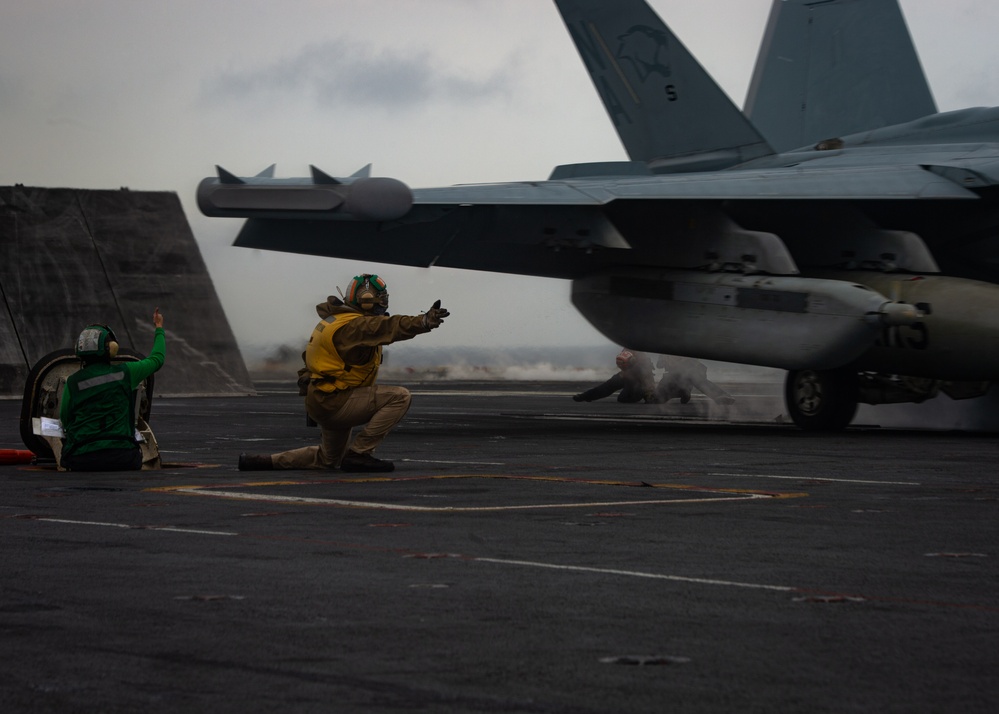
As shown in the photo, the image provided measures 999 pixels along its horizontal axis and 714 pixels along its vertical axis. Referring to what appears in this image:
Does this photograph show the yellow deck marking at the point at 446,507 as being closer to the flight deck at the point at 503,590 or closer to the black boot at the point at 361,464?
the flight deck at the point at 503,590

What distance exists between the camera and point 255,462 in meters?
11.9

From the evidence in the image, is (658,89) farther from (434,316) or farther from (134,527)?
(134,527)

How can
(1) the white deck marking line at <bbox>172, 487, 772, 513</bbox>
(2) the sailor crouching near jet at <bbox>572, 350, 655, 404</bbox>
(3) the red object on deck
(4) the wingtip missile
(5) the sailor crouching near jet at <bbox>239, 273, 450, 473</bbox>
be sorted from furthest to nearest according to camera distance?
(2) the sailor crouching near jet at <bbox>572, 350, 655, 404</bbox> < (4) the wingtip missile < (3) the red object on deck < (5) the sailor crouching near jet at <bbox>239, 273, 450, 473</bbox> < (1) the white deck marking line at <bbox>172, 487, 772, 513</bbox>

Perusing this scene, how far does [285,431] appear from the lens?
1842 cm

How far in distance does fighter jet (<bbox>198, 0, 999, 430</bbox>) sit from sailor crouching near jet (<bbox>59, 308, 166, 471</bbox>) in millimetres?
5029

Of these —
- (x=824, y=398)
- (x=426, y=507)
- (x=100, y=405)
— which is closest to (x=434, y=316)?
(x=426, y=507)

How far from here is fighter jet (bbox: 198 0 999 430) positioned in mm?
16625

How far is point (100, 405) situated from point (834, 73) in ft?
53.6

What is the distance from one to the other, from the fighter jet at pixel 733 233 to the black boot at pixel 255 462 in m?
5.22

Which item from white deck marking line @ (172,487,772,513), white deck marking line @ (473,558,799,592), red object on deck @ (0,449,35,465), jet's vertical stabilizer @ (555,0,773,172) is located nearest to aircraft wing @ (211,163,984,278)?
jet's vertical stabilizer @ (555,0,773,172)

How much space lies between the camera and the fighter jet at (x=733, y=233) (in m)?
16.6

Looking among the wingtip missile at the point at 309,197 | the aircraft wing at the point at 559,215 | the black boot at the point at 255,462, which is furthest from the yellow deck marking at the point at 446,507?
the aircraft wing at the point at 559,215

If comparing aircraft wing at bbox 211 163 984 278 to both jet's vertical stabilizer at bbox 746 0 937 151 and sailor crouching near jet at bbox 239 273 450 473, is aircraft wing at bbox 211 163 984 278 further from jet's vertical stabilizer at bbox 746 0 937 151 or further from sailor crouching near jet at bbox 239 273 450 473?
jet's vertical stabilizer at bbox 746 0 937 151

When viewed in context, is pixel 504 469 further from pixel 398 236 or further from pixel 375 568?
pixel 398 236
